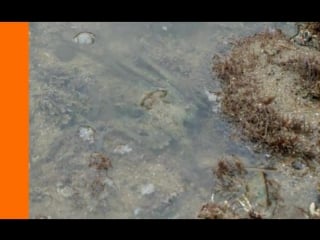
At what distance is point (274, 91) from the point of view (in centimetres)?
759

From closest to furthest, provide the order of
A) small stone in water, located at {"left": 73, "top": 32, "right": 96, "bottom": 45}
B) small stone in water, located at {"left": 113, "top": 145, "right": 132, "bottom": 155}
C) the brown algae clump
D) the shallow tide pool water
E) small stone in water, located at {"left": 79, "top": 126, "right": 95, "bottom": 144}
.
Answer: the shallow tide pool water → the brown algae clump → small stone in water, located at {"left": 113, "top": 145, "right": 132, "bottom": 155} → small stone in water, located at {"left": 79, "top": 126, "right": 95, "bottom": 144} → small stone in water, located at {"left": 73, "top": 32, "right": 96, "bottom": 45}

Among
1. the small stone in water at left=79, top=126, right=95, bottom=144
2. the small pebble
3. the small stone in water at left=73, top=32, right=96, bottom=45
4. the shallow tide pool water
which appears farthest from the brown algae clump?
the small stone in water at left=73, top=32, right=96, bottom=45

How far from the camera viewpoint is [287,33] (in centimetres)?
882

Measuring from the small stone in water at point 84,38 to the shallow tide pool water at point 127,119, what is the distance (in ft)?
0.11

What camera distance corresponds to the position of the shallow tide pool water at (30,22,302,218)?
6.63 m

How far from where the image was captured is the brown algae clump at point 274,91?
22.7 feet

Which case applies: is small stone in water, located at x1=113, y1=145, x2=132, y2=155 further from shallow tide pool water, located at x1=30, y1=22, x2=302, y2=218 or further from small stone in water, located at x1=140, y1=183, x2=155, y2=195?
small stone in water, located at x1=140, y1=183, x2=155, y2=195

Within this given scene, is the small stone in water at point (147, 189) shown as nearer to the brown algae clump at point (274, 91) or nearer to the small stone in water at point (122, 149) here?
the small stone in water at point (122, 149)

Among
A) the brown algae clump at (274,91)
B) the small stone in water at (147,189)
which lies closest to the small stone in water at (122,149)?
the small stone in water at (147,189)

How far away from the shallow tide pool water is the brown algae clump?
0.75ft

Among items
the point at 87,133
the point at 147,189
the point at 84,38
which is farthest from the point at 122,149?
the point at 84,38

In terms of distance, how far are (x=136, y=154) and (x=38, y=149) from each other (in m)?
1.45
